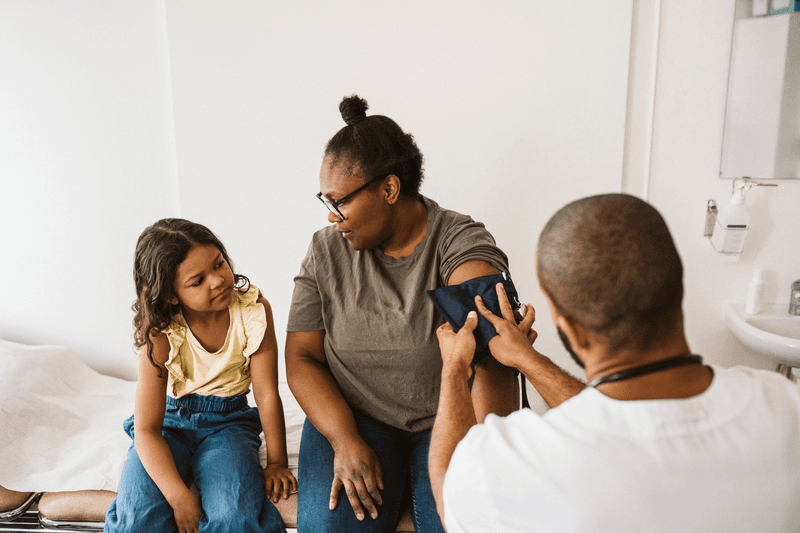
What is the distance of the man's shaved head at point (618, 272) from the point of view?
28.8 inches

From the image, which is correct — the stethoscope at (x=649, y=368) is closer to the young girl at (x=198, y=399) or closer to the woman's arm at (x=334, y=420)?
the woman's arm at (x=334, y=420)

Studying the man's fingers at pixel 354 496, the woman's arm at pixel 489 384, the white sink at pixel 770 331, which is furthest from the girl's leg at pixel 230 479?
the white sink at pixel 770 331

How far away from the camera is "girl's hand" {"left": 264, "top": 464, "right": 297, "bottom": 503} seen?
4.88 feet

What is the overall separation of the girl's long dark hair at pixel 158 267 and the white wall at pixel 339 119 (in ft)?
2.34

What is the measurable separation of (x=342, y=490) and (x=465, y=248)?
665 millimetres

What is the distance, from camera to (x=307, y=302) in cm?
156

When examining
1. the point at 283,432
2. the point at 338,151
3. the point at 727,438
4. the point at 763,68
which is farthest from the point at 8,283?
the point at 763,68

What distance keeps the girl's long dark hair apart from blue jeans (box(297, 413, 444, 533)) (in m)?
0.52

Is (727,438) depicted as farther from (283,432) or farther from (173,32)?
(173,32)

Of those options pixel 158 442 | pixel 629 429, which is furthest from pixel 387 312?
pixel 629 429

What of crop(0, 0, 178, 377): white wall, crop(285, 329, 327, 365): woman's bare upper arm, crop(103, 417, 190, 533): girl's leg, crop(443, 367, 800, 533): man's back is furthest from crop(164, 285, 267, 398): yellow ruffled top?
crop(443, 367, 800, 533): man's back

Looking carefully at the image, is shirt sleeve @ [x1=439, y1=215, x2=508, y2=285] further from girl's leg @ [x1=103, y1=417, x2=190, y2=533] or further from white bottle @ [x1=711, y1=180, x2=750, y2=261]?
white bottle @ [x1=711, y1=180, x2=750, y2=261]

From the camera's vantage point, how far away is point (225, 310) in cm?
171

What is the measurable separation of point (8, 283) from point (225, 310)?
1459mm
